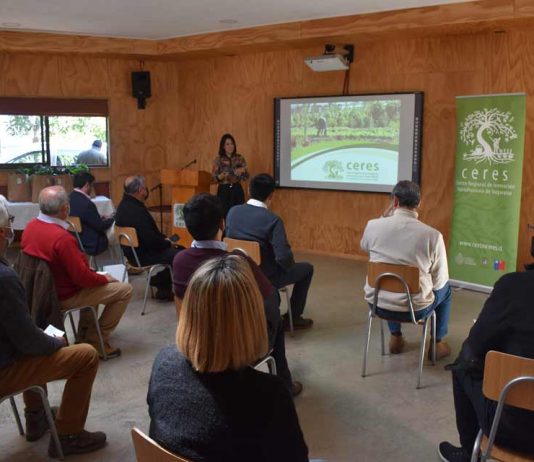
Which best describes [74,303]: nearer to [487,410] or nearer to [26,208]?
[487,410]

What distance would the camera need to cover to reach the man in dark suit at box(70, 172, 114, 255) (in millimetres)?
5309

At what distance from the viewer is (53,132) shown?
8.07 metres

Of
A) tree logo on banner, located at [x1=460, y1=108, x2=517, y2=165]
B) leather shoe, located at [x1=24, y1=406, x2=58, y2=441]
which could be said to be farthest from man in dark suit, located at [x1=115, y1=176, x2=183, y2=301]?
tree logo on banner, located at [x1=460, y1=108, x2=517, y2=165]

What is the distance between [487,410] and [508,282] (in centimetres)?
48

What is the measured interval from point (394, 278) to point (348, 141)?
12.9 ft

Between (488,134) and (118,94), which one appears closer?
(488,134)

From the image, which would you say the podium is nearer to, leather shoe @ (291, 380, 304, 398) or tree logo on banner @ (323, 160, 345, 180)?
tree logo on banner @ (323, 160, 345, 180)

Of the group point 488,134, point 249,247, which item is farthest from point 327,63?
point 249,247

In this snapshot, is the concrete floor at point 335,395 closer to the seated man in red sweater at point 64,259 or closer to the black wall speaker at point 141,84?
the seated man in red sweater at point 64,259

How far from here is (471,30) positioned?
5957 millimetres

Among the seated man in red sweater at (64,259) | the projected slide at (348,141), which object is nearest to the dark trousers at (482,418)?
the seated man in red sweater at (64,259)

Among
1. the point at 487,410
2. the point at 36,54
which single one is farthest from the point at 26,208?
the point at 487,410

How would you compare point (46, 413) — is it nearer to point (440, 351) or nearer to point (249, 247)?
point (249, 247)

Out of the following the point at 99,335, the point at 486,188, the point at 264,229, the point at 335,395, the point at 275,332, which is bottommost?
the point at 335,395
